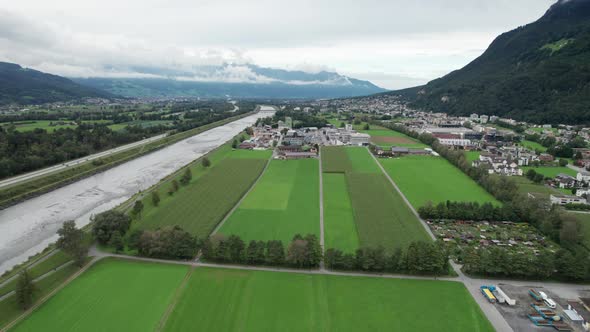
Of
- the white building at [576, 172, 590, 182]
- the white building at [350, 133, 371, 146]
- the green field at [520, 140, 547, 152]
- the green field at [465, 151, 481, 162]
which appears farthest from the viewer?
the white building at [350, 133, 371, 146]

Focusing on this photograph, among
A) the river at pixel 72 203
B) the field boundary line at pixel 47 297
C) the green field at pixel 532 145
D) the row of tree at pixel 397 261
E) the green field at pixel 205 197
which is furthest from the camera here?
the green field at pixel 532 145

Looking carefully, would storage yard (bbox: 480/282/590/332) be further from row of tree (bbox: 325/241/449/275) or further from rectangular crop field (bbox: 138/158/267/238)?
rectangular crop field (bbox: 138/158/267/238)

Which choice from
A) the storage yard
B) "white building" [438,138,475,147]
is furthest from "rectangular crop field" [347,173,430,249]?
"white building" [438,138,475,147]

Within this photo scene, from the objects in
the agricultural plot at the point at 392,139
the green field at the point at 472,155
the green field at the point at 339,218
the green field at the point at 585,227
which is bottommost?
the green field at the point at 339,218

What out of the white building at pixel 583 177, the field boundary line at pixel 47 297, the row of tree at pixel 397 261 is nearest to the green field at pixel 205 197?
the field boundary line at pixel 47 297

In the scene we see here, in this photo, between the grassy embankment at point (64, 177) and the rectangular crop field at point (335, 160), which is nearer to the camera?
the grassy embankment at point (64, 177)

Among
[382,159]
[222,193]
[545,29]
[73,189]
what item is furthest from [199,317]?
[545,29]

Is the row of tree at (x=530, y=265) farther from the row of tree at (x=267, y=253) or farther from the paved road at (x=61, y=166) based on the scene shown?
the paved road at (x=61, y=166)
